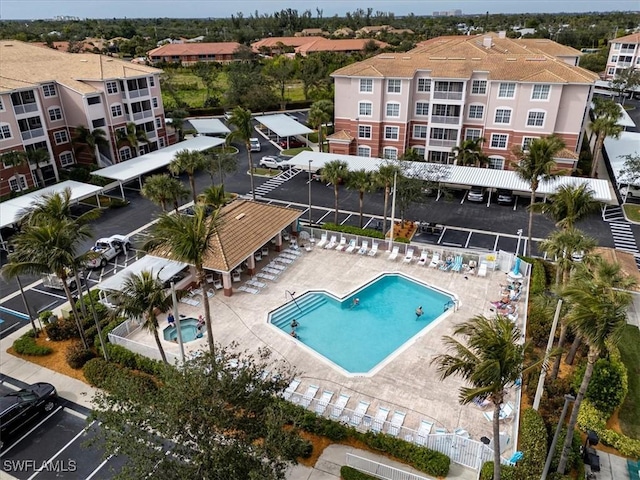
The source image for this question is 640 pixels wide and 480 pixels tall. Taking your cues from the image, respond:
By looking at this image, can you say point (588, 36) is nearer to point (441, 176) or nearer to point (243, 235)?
point (441, 176)

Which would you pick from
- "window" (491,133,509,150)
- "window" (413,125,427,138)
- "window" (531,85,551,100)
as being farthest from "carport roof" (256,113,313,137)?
"window" (531,85,551,100)

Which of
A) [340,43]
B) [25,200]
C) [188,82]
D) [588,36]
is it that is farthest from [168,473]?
[588,36]

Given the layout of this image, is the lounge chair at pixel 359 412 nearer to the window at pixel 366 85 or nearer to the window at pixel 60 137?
the window at pixel 366 85

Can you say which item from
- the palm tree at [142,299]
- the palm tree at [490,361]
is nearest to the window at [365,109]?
the palm tree at [142,299]

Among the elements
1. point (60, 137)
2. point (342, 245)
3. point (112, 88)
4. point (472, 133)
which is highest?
point (112, 88)

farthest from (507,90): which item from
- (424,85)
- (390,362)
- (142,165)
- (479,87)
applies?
(142,165)

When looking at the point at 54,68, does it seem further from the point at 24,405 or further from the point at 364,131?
the point at 24,405

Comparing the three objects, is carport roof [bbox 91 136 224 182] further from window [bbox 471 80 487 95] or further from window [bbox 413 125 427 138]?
window [bbox 471 80 487 95]
